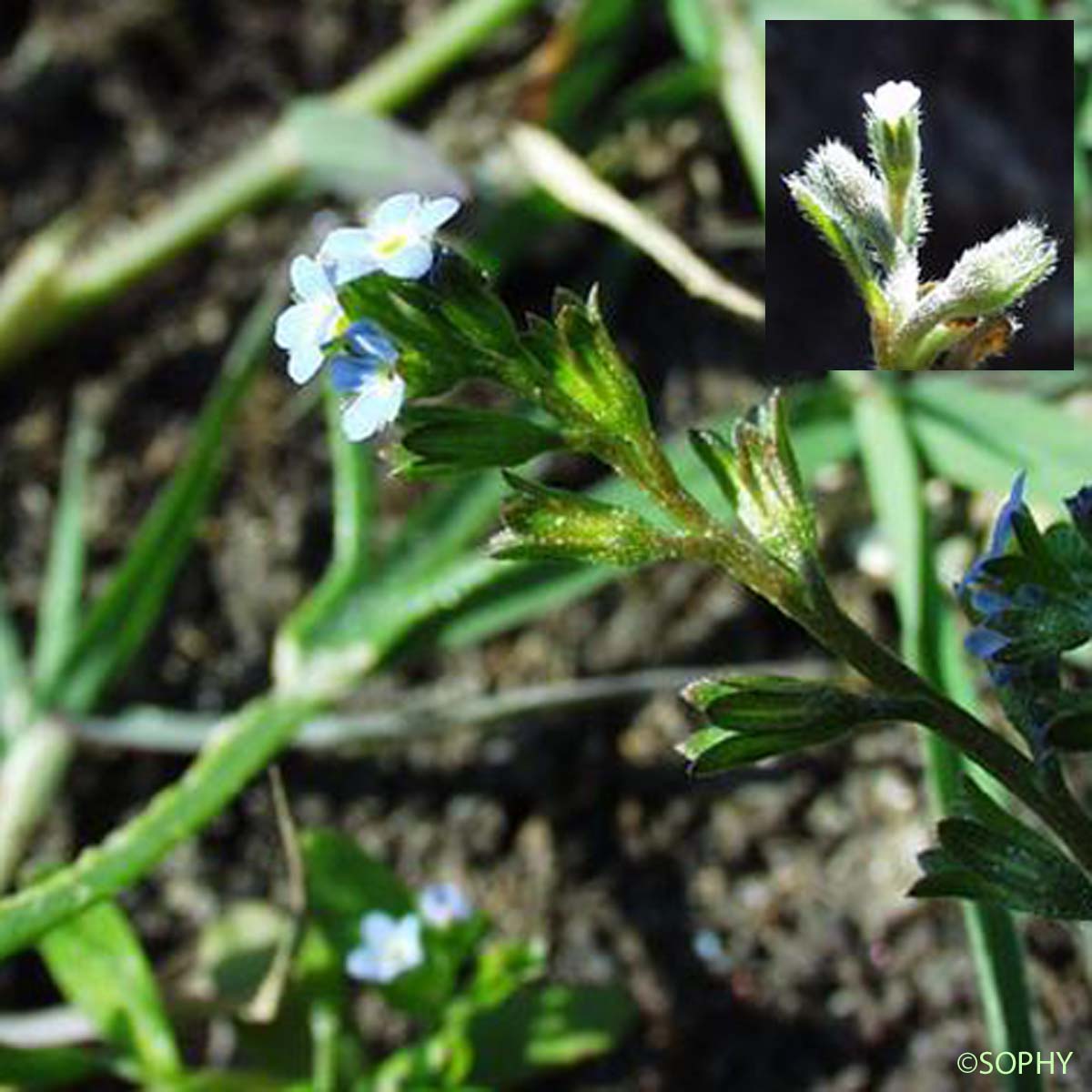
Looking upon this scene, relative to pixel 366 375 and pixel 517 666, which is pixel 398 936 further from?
pixel 366 375

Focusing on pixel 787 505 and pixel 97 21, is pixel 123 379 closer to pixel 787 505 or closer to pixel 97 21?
pixel 97 21

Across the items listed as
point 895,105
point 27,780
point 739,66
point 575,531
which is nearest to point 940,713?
point 575,531

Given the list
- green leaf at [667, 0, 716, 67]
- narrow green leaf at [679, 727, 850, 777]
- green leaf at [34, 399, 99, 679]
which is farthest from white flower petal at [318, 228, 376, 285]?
green leaf at [667, 0, 716, 67]

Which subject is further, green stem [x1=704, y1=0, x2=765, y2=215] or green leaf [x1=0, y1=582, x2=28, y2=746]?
green stem [x1=704, y1=0, x2=765, y2=215]

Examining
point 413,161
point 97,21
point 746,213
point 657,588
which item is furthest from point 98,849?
point 97,21

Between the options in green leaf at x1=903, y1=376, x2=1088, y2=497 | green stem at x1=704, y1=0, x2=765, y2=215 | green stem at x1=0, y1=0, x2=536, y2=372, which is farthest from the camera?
green stem at x1=0, y1=0, x2=536, y2=372

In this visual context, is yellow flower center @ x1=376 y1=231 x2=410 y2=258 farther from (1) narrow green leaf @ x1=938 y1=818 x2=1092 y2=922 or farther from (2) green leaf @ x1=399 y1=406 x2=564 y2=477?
(1) narrow green leaf @ x1=938 y1=818 x2=1092 y2=922
